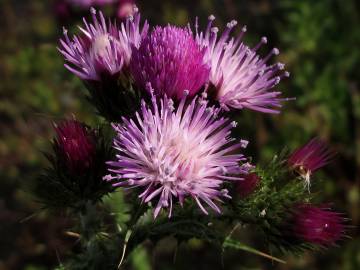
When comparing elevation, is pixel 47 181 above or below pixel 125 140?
below

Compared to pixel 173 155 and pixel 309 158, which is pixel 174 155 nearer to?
pixel 173 155

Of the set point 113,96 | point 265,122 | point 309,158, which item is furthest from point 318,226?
point 265,122

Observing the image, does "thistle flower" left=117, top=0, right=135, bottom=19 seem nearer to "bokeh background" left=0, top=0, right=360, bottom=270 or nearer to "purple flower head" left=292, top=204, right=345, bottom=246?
"bokeh background" left=0, top=0, right=360, bottom=270

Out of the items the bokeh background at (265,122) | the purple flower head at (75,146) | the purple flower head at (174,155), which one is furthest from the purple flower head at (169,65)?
the bokeh background at (265,122)

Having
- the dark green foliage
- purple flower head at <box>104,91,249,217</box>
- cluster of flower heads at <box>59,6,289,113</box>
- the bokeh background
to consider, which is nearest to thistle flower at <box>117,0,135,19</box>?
the bokeh background

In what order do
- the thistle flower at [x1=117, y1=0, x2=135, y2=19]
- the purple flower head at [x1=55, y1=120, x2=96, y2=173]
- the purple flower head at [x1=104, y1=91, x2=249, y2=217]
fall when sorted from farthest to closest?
the thistle flower at [x1=117, y1=0, x2=135, y2=19] < the purple flower head at [x1=55, y1=120, x2=96, y2=173] < the purple flower head at [x1=104, y1=91, x2=249, y2=217]

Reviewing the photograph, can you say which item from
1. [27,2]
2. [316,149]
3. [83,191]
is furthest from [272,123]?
[27,2]

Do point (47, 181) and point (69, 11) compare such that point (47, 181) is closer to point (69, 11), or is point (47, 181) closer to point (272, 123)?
point (69, 11)
